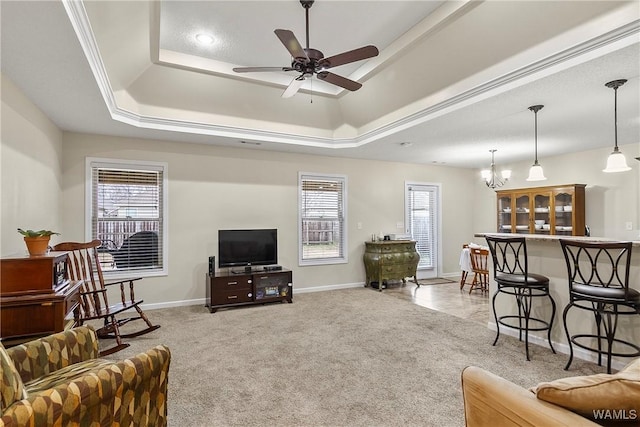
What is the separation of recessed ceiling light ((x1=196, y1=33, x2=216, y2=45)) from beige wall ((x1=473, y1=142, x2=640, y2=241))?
6.39 meters

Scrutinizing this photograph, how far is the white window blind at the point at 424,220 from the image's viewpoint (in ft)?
23.4

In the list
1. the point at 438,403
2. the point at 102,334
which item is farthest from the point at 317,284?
the point at 438,403

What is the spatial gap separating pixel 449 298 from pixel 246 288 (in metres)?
3.25

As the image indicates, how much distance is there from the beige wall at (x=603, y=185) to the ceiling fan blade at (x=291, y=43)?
5.62m

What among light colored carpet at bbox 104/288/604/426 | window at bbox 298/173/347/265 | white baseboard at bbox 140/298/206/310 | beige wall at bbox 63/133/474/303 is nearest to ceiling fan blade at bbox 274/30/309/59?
light colored carpet at bbox 104/288/604/426

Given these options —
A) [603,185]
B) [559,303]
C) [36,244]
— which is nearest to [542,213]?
[603,185]

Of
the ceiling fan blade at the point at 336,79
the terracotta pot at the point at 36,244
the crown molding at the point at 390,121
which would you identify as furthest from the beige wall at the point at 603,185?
the terracotta pot at the point at 36,244

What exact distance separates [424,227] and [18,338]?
6680 millimetres

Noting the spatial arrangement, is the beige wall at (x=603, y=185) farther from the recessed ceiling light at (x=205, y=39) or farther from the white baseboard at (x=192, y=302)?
the recessed ceiling light at (x=205, y=39)

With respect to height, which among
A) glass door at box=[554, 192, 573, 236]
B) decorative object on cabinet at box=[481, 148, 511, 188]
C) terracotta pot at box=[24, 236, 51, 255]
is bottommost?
terracotta pot at box=[24, 236, 51, 255]

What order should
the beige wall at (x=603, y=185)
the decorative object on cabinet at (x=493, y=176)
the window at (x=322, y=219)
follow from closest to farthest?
1. the beige wall at (x=603, y=185)
2. the decorative object on cabinet at (x=493, y=176)
3. the window at (x=322, y=219)

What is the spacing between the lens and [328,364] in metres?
2.96

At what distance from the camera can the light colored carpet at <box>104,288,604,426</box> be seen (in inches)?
87.9

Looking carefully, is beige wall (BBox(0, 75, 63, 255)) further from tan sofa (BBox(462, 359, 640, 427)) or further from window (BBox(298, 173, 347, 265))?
tan sofa (BBox(462, 359, 640, 427))
